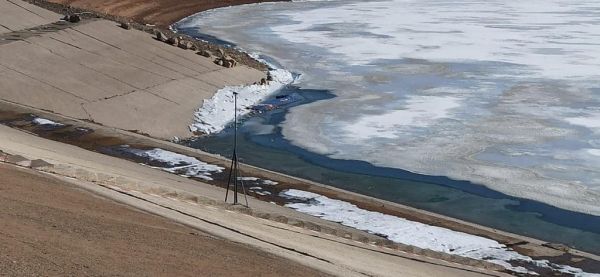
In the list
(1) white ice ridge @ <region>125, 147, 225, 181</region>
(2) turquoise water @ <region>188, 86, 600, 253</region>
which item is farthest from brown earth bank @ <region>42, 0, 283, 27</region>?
(1) white ice ridge @ <region>125, 147, 225, 181</region>

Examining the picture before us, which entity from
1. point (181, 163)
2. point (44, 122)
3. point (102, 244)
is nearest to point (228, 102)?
point (44, 122)

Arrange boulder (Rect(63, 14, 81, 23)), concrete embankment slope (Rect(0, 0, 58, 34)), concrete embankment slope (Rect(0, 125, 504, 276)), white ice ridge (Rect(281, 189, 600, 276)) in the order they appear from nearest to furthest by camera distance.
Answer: concrete embankment slope (Rect(0, 125, 504, 276)) < white ice ridge (Rect(281, 189, 600, 276)) < concrete embankment slope (Rect(0, 0, 58, 34)) < boulder (Rect(63, 14, 81, 23))

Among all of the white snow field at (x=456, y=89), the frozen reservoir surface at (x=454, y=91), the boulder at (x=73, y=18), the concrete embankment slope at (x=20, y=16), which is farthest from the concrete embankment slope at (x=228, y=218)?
the boulder at (x=73, y=18)

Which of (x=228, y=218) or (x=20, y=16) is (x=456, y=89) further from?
(x=228, y=218)

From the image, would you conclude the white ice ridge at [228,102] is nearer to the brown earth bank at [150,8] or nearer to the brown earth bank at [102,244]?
the brown earth bank at [102,244]

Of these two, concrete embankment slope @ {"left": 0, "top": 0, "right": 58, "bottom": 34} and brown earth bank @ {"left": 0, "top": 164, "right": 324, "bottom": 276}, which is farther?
concrete embankment slope @ {"left": 0, "top": 0, "right": 58, "bottom": 34}

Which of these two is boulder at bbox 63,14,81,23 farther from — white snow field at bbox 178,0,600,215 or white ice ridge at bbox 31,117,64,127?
white ice ridge at bbox 31,117,64,127
